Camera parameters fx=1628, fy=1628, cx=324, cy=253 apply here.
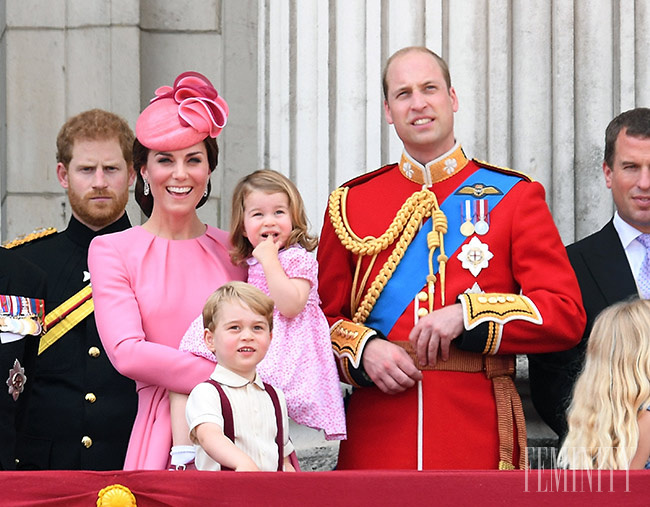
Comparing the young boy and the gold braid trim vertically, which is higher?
the gold braid trim

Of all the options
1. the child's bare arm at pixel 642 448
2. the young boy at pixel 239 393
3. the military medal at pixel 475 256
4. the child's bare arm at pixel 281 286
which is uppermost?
the military medal at pixel 475 256

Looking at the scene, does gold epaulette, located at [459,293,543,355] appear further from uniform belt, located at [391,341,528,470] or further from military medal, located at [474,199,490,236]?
military medal, located at [474,199,490,236]

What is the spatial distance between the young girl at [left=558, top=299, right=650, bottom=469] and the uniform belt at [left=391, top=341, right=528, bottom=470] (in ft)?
1.01

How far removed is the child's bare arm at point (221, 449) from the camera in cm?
398

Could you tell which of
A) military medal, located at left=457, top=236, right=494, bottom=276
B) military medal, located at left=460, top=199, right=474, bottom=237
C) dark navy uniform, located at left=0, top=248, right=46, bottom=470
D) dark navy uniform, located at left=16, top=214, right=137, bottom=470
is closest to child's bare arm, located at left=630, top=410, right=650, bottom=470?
military medal, located at left=457, top=236, right=494, bottom=276

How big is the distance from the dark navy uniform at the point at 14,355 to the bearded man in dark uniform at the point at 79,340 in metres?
0.20

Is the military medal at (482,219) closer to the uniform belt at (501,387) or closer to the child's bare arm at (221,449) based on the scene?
the uniform belt at (501,387)

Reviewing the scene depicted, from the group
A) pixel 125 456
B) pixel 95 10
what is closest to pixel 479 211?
pixel 125 456

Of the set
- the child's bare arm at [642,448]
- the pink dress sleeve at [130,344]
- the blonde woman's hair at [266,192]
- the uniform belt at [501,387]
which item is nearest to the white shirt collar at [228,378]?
the pink dress sleeve at [130,344]

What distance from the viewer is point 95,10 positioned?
19.9ft

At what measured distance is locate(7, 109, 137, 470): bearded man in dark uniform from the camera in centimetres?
473

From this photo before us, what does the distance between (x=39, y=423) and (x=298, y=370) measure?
846 millimetres

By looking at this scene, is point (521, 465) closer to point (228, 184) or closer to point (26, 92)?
point (228, 184)

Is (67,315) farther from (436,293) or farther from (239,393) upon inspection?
(436,293)
